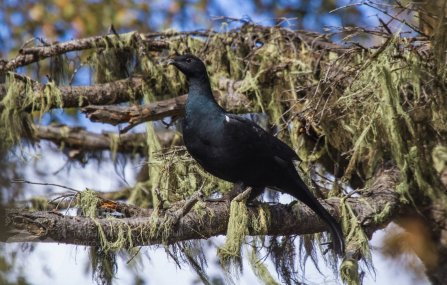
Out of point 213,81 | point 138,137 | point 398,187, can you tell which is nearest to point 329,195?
point 398,187

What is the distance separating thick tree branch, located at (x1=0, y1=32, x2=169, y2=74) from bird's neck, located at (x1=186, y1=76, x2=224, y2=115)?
91 cm

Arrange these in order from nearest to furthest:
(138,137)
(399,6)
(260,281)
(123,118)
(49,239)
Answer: (49,239), (399,6), (260,281), (123,118), (138,137)

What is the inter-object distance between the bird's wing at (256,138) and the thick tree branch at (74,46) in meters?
1.35

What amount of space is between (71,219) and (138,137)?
279 centimetres

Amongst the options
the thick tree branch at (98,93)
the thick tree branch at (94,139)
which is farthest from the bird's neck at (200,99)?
the thick tree branch at (94,139)

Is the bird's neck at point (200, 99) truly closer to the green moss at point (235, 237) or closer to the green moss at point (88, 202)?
the green moss at point (235, 237)

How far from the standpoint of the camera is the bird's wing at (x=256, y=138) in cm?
413

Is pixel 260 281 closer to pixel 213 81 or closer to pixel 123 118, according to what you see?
pixel 123 118

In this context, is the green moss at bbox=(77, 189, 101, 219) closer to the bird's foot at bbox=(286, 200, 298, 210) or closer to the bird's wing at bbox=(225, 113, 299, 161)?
the bird's wing at bbox=(225, 113, 299, 161)

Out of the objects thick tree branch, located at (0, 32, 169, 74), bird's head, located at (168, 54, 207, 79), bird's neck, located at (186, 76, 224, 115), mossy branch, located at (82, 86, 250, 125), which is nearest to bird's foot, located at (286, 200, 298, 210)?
bird's neck, located at (186, 76, 224, 115)

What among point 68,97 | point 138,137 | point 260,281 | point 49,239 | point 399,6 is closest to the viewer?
point 49,239

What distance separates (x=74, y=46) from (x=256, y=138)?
5.39ft

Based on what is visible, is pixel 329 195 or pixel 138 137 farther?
pixel 138 137

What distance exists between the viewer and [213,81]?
5.22 metres
